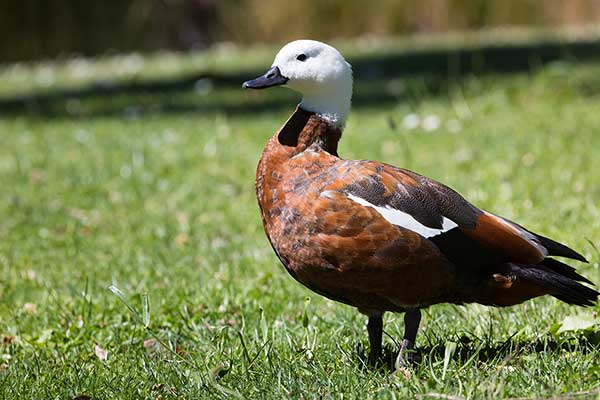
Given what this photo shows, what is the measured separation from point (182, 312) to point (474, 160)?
3121 millimetres

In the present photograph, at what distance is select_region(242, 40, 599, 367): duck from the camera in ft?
9.52

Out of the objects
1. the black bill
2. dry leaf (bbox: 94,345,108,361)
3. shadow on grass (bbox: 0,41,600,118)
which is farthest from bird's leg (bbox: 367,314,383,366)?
shadow on grass (bbox: 0,41,600,118)

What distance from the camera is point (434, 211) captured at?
9.83ft

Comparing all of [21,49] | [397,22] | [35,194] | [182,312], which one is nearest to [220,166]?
[35,194]

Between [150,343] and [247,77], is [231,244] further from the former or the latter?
[247,77]

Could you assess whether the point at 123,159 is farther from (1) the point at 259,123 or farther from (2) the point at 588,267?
(2) the point at 588,267

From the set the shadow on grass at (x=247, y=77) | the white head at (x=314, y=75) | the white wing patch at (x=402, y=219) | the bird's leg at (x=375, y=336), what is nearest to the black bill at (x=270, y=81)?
the white head at (x=314, y=75)

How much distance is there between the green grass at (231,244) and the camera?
119 inches

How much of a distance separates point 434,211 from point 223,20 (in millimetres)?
13770

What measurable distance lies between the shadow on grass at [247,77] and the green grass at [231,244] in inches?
3.6

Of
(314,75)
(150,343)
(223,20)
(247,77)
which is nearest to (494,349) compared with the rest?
(314,75)

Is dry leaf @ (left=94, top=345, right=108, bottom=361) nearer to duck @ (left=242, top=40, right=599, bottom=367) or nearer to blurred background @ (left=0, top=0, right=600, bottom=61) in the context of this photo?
duck @ (left=242, top=40, right=599, bottom=367)

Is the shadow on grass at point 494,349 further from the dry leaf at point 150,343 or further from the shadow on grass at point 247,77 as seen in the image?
the shadow on grass at point 247,77

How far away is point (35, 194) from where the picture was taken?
250 inches
